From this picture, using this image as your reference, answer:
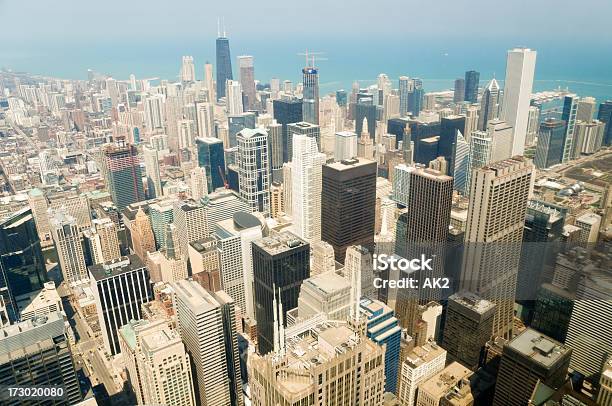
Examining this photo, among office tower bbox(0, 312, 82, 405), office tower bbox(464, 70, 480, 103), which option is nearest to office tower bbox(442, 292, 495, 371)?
office tower bbox(0, 312, 82, 405)

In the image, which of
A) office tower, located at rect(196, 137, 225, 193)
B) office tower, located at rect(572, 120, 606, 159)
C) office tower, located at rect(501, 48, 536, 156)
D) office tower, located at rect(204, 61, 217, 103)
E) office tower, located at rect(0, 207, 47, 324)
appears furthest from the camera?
office tower, located at rect(204, 61, 217, 103)

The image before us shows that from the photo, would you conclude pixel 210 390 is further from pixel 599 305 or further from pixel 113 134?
pixel 113 134

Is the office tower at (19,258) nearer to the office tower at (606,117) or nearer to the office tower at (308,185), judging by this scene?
the office tower at (308,185)

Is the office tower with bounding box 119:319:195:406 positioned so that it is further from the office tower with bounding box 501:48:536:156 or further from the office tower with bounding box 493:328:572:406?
the office tower with bounding box 501:48:536:156

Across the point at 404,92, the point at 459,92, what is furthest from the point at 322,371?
the point at 404,92

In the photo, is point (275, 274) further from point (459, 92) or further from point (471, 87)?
point (459, 92)
